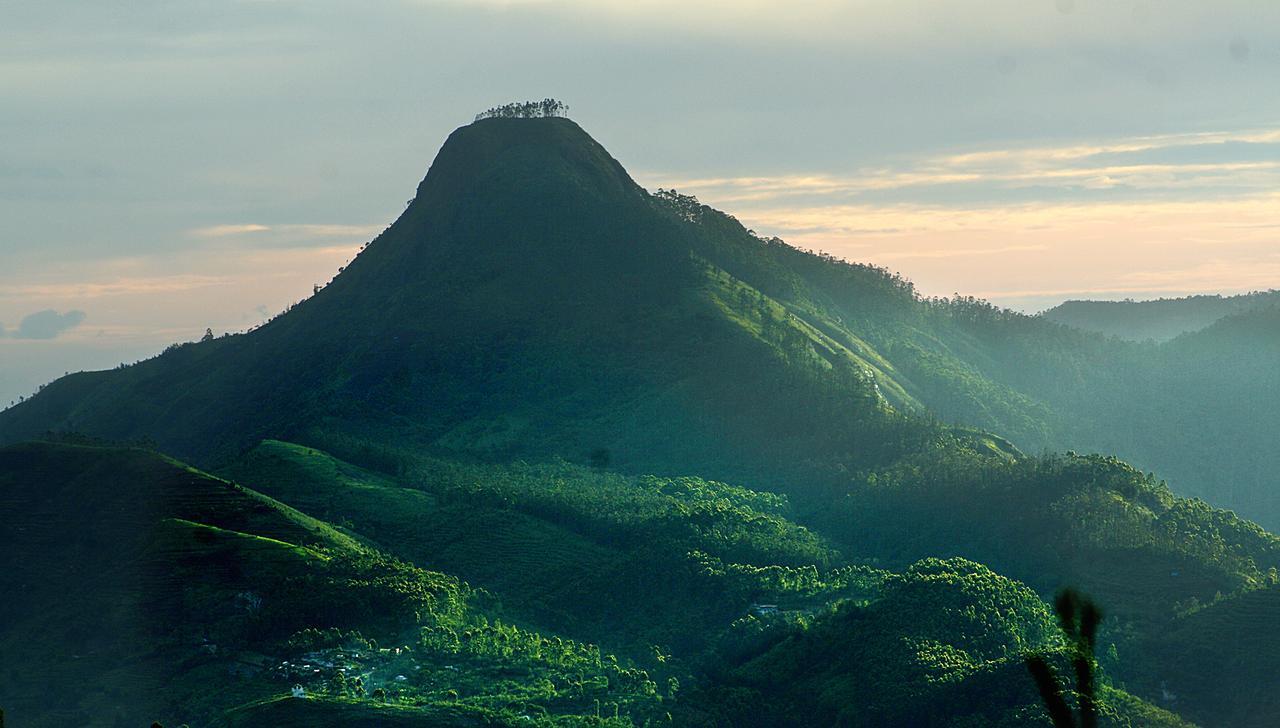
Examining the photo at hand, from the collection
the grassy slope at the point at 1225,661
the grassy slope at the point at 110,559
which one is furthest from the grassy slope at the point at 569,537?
the grassy slope at the point at 1225,661

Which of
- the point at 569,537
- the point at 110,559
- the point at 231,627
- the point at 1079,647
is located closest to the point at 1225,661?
the point at 569,537

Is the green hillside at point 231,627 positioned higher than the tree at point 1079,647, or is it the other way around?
the tree at point 1079,647

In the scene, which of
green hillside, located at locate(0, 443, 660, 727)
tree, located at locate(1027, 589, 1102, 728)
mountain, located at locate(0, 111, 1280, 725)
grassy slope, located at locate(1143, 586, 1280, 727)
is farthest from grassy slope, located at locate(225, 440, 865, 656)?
tree, located at locate(1027, 589, 1102, 728)

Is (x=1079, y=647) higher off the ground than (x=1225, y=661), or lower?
higher

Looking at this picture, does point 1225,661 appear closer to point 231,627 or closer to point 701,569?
point 701,569

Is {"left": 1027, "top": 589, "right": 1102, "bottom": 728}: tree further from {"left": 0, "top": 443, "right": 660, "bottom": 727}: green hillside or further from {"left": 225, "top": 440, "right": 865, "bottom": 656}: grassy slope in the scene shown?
{"left": 225, "top": 440, "right": 865, "bottom": 656}: grassy slope

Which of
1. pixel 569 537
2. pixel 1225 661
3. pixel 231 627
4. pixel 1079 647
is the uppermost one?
pixel 1079 647

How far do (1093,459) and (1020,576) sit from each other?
94.1 feet

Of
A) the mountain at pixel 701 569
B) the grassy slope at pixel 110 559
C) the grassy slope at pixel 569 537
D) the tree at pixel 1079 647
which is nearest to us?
the tree at pixel 1079 647

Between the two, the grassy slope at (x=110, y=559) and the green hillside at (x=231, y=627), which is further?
the grassy slope at (x=110, y=559)

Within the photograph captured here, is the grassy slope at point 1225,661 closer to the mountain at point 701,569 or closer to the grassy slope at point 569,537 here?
the mountain at point 701,569

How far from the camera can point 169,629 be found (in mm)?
119938

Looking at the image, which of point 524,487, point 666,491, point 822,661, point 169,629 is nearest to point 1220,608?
point 822,661

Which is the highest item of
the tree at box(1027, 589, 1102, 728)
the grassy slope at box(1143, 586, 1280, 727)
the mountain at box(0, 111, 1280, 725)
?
the tree at box(1027, 589, 1102, 728)
